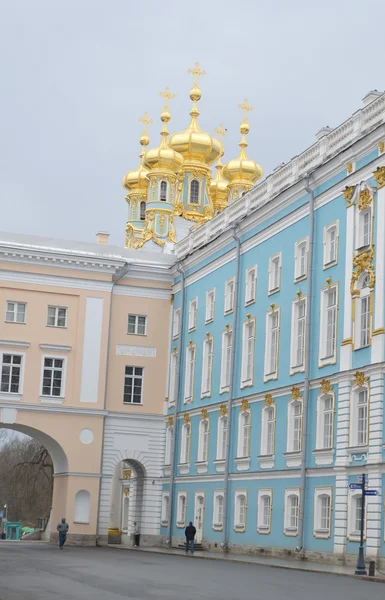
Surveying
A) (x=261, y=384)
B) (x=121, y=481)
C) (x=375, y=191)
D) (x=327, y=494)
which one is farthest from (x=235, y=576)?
(x=121, y=481)

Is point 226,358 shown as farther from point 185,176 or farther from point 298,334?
point 185,176

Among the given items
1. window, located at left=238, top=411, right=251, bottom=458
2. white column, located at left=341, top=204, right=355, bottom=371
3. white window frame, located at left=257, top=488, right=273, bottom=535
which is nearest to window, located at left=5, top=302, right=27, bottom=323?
window, located at left=238, top=411, right=251, bottom=458

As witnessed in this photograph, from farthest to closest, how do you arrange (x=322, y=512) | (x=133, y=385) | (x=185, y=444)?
(x=133, y=385)
(x=185, y=444)
(x=322, y=512)

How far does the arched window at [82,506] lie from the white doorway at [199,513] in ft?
18.7

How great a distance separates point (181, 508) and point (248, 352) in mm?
9362

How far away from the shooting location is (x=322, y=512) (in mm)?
35094

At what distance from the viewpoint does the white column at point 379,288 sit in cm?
3212

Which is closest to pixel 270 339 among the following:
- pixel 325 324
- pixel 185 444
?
pixel 325 324

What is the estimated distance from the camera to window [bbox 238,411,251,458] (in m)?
42.3

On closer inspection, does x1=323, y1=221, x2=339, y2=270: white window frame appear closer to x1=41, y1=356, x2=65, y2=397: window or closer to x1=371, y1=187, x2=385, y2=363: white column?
x1=371, y1=187, x2=385, y2=363: white column

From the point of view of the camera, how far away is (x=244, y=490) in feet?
137

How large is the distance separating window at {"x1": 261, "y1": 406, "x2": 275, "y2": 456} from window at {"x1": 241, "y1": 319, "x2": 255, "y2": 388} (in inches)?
77.1

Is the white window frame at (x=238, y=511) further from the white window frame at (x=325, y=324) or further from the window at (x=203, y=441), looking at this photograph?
the white window frame at (x=325, y=324)

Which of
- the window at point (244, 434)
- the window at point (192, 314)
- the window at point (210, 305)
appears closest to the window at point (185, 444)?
the window at point (192, 314)
